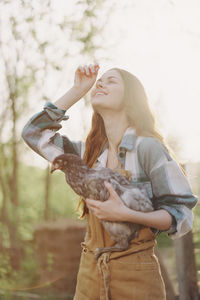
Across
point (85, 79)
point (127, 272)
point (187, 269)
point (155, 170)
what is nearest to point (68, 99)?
point (85, 79)

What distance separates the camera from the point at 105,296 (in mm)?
1743

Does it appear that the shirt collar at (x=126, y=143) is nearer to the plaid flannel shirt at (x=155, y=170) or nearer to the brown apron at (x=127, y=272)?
the plaid flannel shirt at (x=155, y=170)

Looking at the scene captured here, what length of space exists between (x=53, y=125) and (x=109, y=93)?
0.33 metres

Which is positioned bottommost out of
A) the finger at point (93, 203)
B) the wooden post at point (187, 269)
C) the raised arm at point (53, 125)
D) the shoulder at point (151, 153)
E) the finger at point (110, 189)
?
the wooden post at point (187, 269)

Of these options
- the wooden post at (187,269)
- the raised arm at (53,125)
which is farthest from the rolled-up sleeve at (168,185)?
the wooden post at (187,269)

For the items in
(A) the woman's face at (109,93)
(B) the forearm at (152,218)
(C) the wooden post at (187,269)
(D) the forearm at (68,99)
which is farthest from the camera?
(C) the wooden post at (187,269)

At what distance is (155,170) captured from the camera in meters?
1.80

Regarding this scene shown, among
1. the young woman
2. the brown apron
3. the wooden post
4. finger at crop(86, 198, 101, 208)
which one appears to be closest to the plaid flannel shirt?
the young woman

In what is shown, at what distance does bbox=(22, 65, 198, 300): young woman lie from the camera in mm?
1737

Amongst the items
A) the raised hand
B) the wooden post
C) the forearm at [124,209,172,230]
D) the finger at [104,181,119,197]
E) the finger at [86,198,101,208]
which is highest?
the raised hand

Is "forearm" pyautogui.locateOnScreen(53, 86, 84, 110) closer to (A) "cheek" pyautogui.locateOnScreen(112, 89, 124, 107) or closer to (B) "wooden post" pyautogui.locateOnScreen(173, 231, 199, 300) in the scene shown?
(A) "cheek" pyautogui.locateOnScreen(112, 89, 124, 107)

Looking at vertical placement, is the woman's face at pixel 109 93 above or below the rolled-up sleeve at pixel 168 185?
above

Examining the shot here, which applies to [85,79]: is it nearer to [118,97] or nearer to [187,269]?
[118,97]

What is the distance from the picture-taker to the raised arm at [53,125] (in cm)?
196
